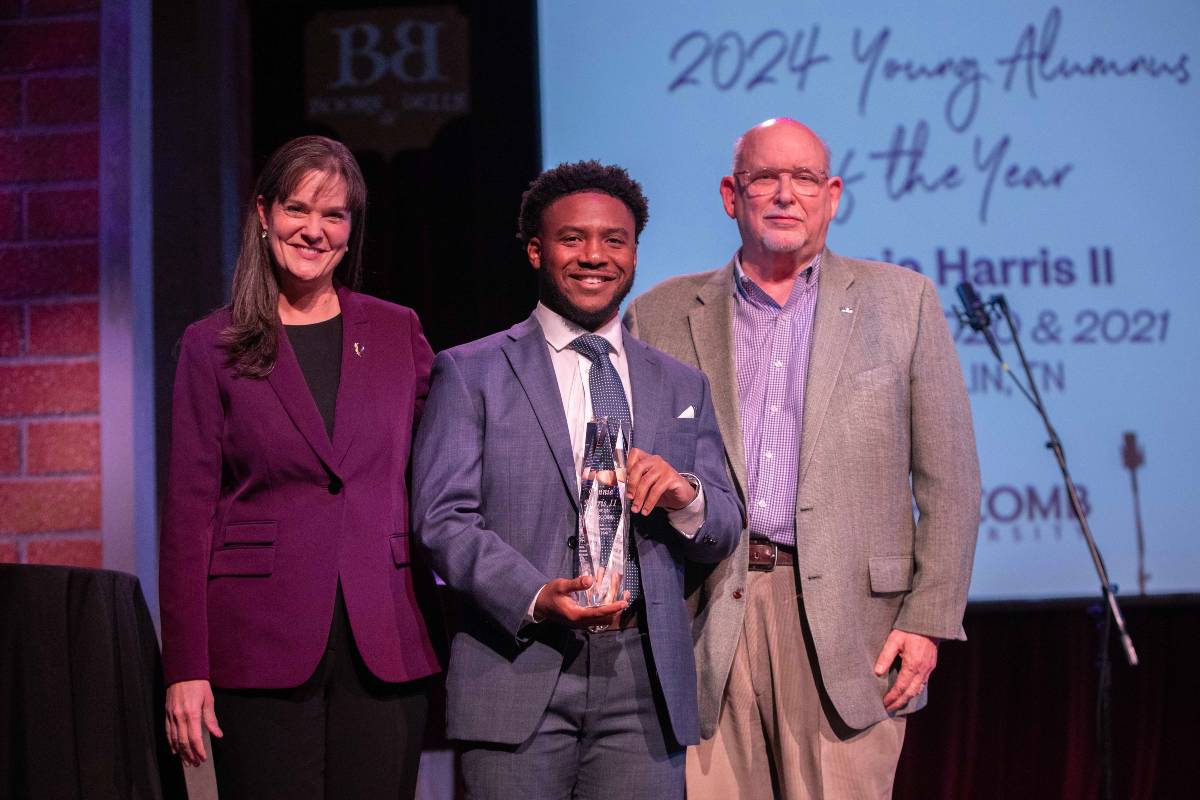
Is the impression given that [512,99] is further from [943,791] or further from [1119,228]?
[943,791]

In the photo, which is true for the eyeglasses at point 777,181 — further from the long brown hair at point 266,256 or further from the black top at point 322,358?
the black top at point 322,358

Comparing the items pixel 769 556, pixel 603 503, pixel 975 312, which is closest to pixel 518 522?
pixel 603 503

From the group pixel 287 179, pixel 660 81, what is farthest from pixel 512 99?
pixel 287 179

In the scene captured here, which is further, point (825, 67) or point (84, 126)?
point (825, 67)

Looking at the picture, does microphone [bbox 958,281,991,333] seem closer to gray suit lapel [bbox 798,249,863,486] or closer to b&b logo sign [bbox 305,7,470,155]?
gray suit lapel [bbox 798,249,863,486]

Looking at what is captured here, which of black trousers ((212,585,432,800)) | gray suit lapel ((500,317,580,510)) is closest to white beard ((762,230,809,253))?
gray suit lapel ((500,317,580,510))

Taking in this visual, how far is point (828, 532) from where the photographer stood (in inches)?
95.2

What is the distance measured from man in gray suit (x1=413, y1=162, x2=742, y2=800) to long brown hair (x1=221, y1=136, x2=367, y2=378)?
1.09ft

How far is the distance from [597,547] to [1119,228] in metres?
2.83

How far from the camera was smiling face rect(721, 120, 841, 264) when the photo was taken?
8.54 feet

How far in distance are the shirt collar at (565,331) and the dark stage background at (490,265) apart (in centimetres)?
185

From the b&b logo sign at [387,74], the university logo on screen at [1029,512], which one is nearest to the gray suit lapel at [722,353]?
the university logo on screen at [1029,512]

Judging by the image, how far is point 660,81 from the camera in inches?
161

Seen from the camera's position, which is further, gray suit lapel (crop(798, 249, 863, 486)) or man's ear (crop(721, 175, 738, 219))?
man's ear (crop(721, 175, 738, 219))
